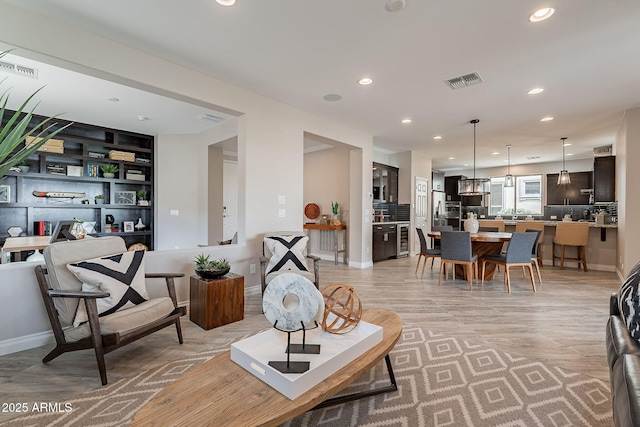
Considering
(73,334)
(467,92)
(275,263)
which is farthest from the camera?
(467,92)

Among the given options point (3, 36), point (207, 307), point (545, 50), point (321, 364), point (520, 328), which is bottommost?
point (520, 328)

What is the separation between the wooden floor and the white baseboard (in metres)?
0.06

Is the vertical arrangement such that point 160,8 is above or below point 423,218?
above

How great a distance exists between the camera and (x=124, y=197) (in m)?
5.77

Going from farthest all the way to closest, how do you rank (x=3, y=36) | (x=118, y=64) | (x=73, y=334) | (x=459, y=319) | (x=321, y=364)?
(x=459, y=319) < (x=118, y=64) < (x=3, y=36) < (x=73, y=334) < (x=321, y=364)

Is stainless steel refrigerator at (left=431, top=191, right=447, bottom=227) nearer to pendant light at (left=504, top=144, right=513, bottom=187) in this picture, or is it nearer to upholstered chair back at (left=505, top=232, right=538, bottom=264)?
pendant light at (left=504, top=144, right=513, bottom=187)

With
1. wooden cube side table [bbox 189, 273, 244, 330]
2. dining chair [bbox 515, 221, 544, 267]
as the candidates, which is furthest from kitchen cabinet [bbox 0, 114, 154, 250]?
dining chair [bbox 515, 221, 544, 267]

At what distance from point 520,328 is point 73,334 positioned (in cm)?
371

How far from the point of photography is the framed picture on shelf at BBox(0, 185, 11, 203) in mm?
4438

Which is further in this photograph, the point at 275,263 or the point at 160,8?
the point at 275,263

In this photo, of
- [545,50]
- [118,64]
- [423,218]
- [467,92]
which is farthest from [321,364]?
[423,218]

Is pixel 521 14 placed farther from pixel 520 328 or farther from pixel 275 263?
pixel 275 263

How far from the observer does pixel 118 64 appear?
2693 mm

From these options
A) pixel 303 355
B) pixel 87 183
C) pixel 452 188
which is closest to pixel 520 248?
pixel 303 355
